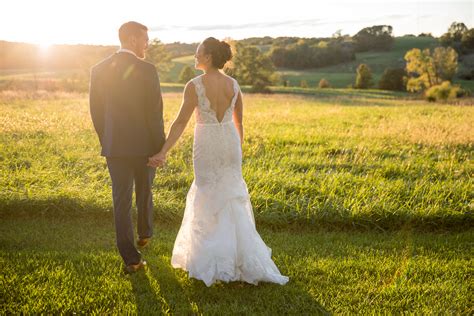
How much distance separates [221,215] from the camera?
16.6 ft

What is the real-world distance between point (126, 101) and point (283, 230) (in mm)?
3435

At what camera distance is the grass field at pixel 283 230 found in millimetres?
4766

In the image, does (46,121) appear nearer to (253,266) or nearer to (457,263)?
(253,266)

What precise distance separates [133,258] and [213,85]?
7.53 feet

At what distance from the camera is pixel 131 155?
5.12 meters

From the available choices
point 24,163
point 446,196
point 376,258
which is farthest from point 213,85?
point 24,163

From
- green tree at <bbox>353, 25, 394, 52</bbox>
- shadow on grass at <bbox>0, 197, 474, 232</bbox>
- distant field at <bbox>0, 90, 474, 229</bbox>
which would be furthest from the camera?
green tree at <bbox>353, 25, 394, 52</bbox>

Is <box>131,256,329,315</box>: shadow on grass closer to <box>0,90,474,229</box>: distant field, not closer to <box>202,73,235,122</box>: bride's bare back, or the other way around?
<box>202,73,235,122</box>: bride's bare back

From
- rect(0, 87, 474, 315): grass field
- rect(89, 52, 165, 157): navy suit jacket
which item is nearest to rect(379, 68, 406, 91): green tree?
rect(0, 87, 474, 315): grass field

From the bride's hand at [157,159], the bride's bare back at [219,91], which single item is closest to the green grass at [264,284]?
the bride's hand at [157,159]

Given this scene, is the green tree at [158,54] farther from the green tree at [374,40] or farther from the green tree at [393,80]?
the green tree at [374,40]

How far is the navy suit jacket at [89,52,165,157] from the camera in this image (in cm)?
505

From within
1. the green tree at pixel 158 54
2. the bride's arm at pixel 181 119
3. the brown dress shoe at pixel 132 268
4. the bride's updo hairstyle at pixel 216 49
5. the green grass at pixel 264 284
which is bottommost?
the green grass at pixel 264 284

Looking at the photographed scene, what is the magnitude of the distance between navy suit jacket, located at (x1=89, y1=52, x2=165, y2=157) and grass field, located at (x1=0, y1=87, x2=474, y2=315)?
1.57 metres
